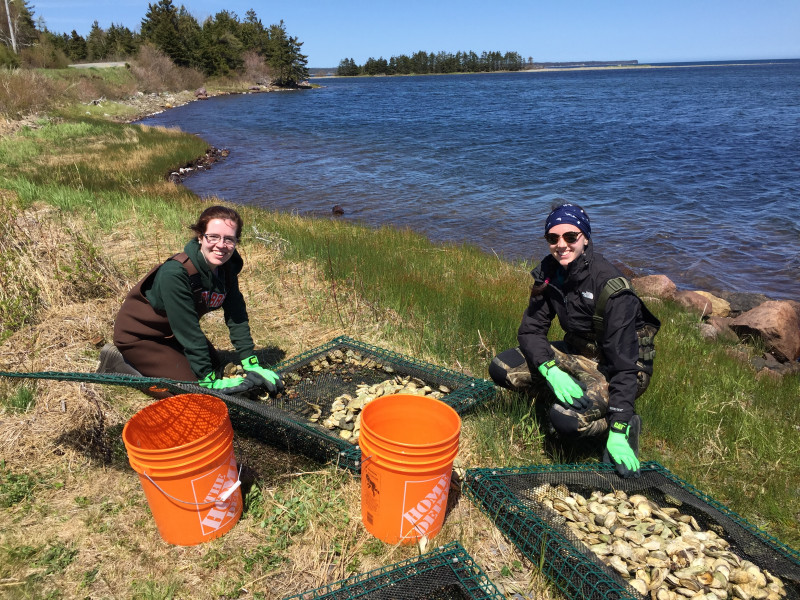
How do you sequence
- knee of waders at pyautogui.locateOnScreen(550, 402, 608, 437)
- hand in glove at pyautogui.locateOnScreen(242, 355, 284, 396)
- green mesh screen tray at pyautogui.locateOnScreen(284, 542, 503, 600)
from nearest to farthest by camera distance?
green mesh screen tray at pyautogui.locateOnScreen(284, 542, 503, 600), knee of waders at pyautogui.locateOnScreen(550, 402, 608, 437), hand in glove at pyautogui.locateOnScreen(242, 355, 284, 396)

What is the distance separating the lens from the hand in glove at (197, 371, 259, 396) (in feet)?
11.0

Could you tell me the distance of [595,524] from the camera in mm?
2705

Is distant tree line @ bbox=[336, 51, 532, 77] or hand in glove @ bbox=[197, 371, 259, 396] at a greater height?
distant tree line @ bbox=[336, 51, 532, 77]

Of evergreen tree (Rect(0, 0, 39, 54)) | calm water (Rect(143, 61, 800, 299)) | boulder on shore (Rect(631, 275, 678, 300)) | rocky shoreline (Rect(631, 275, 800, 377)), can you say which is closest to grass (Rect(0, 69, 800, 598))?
rocky shoreline (Rect(631, 275, 800, 377))

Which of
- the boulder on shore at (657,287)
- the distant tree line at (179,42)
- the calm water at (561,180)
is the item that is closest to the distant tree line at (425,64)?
the distant tree line at (179,42)

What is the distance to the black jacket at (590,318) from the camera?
2980 mm

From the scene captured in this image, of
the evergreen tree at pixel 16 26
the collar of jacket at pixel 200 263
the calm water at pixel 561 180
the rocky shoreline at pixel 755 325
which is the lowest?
the rocky shoreline at pixel 755 325

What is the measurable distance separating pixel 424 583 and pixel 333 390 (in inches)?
75.1

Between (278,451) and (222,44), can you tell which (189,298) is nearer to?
(278,451)

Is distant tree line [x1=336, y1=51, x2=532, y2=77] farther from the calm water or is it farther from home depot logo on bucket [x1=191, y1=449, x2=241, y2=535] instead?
home depot logo on bucket [x1=191, y1=449, x2=241, y2=535]

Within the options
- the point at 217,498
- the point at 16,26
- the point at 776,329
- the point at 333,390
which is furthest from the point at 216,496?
the point at 16,26

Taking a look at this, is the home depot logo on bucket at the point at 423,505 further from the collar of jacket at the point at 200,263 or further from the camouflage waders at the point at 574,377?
the collar of jacket at the point at 200,263

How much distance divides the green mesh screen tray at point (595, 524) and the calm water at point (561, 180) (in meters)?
7.52

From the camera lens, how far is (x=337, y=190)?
52.1ft
